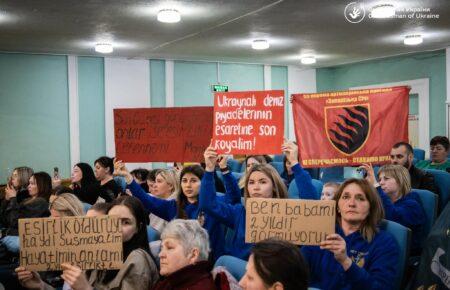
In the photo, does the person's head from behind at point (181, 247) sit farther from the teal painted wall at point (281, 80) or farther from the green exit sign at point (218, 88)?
the teal painted wall at point (281, 80)

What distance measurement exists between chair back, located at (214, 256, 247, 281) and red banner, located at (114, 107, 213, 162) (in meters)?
2.27

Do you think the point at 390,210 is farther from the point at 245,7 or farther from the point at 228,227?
the point at 245,7

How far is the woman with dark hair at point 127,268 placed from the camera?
9.02 ft

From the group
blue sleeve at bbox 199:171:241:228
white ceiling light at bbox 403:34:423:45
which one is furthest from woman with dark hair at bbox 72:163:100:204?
white ceiling light at bbox 403:34:423:45

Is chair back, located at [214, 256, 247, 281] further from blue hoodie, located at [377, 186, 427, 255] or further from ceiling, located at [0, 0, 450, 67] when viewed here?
ceiling, located at [0, 0, 450, 67]

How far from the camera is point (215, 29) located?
8125 mm

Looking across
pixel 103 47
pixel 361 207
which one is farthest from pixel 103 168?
pixel 361 207

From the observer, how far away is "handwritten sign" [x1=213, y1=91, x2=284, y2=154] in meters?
4.28

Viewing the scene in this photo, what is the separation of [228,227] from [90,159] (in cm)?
763

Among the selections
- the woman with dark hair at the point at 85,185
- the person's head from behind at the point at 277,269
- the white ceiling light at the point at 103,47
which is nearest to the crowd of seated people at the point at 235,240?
the person's head from behind at the point at 277,269

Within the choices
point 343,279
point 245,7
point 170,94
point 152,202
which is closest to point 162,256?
point 343,279

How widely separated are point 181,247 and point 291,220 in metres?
0.66

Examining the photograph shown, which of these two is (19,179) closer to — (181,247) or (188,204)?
(188,204)

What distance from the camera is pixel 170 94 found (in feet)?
38.8
